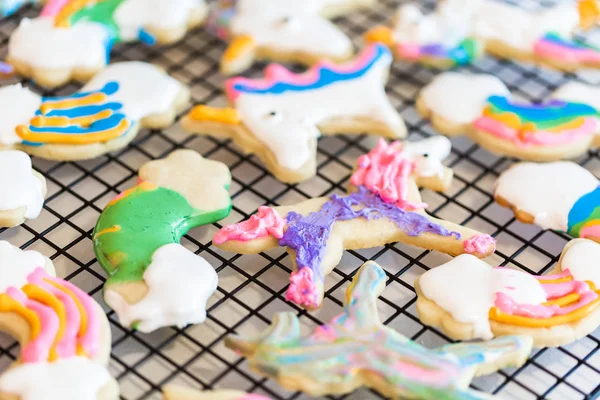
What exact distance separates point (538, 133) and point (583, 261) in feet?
0.79

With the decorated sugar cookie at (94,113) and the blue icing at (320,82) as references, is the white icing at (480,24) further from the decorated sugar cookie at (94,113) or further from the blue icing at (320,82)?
the decorated sugar cookie at (94,113)

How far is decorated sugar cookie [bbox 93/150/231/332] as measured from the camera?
1087 millimetres

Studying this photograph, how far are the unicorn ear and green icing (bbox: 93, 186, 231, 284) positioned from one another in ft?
0.51

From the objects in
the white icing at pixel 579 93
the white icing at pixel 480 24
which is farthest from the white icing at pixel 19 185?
the white icing at pixel 579 93

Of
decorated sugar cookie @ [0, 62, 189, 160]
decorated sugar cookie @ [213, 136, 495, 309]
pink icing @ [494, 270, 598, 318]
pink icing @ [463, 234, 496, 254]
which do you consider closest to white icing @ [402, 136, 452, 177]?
decorated sugar cookie @ [213, 136, 495, 309]

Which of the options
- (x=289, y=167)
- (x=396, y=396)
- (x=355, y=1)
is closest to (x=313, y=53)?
(x=355, y=1)

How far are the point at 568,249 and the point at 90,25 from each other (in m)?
0.78

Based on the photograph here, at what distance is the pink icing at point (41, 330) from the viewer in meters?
1.03

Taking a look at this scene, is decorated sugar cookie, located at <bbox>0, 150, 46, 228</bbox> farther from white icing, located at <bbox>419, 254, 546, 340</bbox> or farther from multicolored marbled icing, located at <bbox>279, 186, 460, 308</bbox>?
white icing, located at <bbox>419, 254, 546, 340</bbox>

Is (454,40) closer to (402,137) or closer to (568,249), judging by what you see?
(402,137)

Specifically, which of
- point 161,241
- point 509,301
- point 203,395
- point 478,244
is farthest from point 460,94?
point 203,395

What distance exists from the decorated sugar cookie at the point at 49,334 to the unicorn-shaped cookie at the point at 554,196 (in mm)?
560

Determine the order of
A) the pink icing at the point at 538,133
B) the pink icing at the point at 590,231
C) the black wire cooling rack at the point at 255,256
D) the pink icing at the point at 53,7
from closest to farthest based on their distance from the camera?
the black wire cooling rack at the point at 255,256 < the pink icing at the point at 590,231 < the pink icing at the point at 538,133 < the pink icing at the point at 53,7

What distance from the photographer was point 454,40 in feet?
4.87
